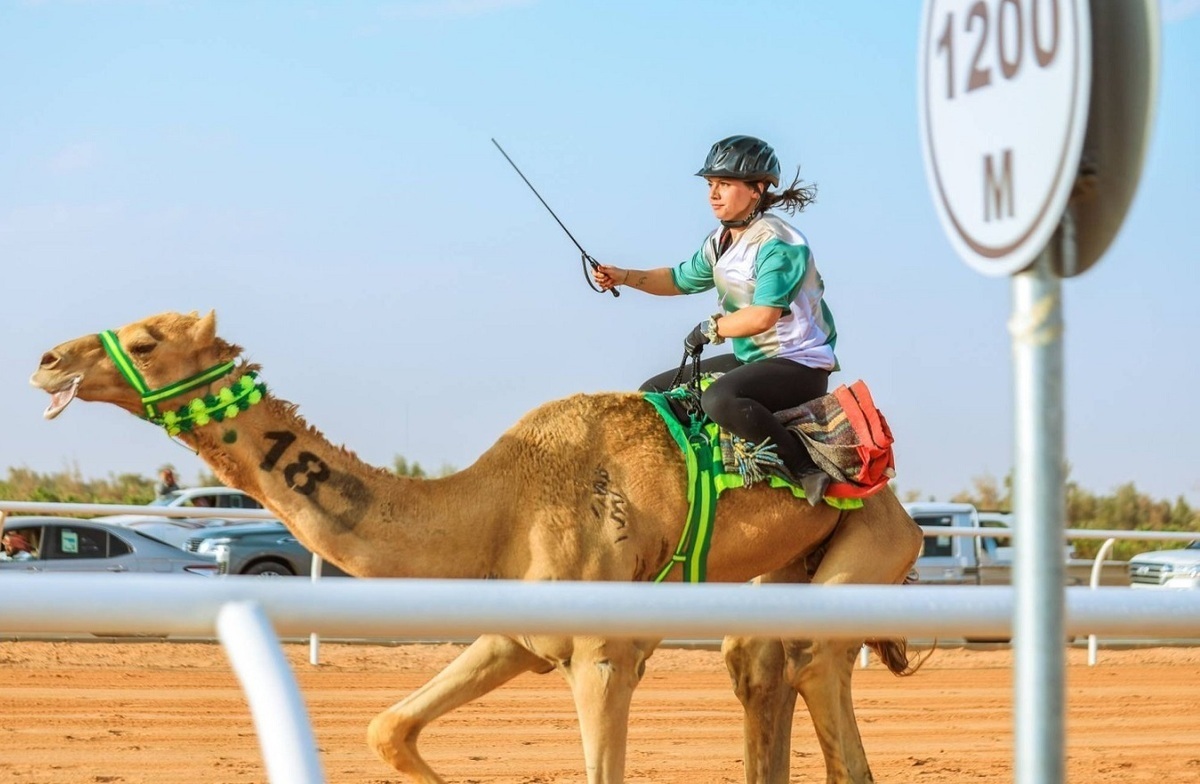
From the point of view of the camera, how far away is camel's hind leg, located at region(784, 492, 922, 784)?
7.43 metres

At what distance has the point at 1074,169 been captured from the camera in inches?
86.4

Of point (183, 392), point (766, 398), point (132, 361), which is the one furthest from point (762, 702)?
point (132, 361)

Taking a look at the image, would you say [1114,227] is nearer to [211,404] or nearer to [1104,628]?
[1104,628]

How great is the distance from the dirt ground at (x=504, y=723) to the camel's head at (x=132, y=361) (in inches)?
96.8

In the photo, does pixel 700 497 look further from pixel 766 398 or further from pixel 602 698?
pixel 602 698

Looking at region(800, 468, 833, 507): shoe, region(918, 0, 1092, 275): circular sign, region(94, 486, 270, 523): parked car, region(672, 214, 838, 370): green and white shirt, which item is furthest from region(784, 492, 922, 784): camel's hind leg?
region(94, 486, 270, 523): parked car

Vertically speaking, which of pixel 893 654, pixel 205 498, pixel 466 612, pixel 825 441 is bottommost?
pixel 893 654

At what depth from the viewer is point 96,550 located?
772 inches

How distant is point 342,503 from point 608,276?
1695 millimetres

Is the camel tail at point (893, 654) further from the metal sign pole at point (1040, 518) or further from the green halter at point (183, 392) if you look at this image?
the metal sign pole at point (1040, 518)

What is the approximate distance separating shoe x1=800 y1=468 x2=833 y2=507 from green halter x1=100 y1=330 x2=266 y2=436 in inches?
87.5

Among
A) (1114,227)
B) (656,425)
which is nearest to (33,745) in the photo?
(656,425)

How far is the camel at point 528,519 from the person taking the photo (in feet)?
22.4

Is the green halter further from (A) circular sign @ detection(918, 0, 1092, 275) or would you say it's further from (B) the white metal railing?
(A) circular sign @ detection(918, 0, 1092, 275)
